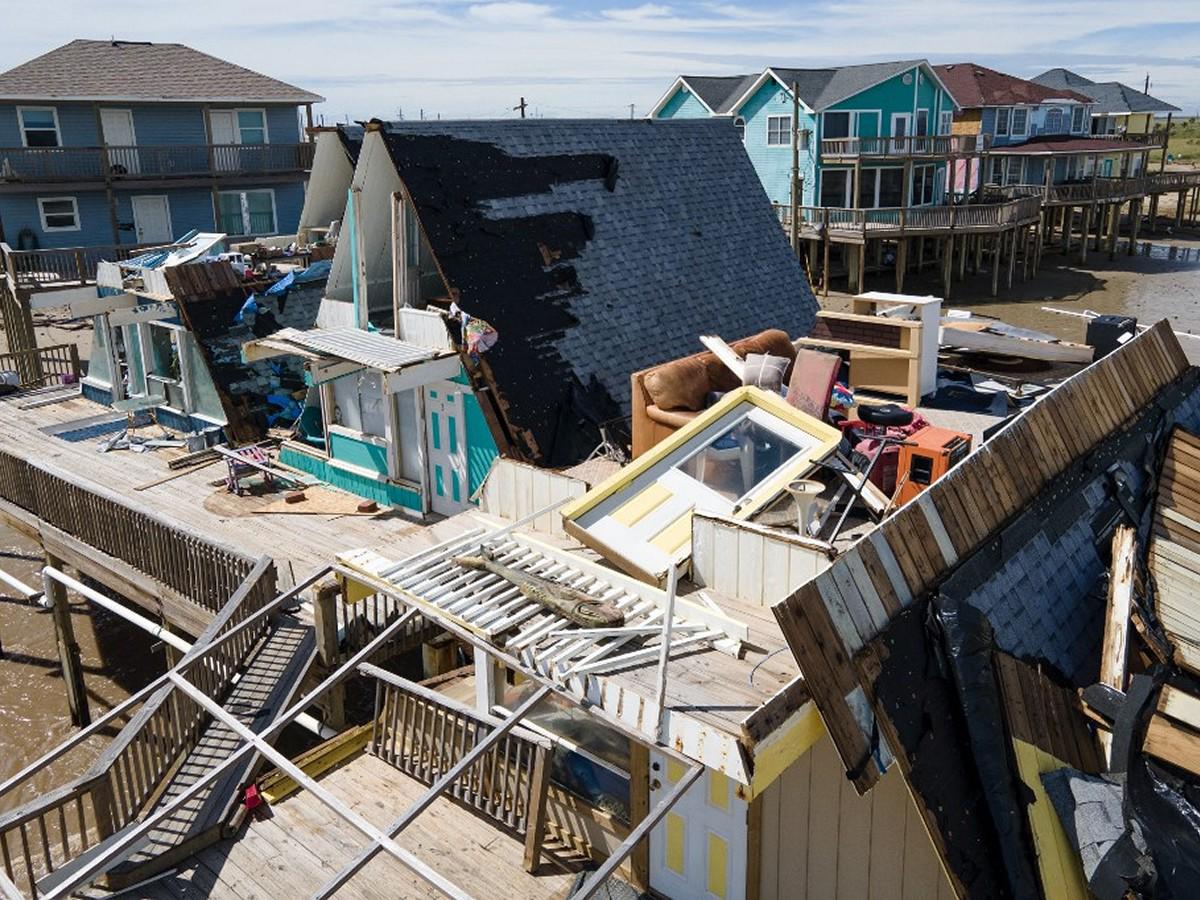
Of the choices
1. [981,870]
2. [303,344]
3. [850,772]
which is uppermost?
[303,344]

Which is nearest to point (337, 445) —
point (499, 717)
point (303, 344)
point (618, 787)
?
point (303, 344)

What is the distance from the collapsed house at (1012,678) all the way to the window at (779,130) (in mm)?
34763

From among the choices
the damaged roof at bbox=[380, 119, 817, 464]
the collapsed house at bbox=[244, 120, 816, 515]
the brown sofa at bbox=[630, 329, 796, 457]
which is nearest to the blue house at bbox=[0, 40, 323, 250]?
the collapsed house at bbox=[244, 120, 816, 515]

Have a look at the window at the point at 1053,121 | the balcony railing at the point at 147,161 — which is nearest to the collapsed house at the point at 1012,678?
the balcony railing at the point at 147,161

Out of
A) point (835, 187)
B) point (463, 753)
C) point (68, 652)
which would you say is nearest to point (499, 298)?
point (463, 753)

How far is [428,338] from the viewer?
13242 mm

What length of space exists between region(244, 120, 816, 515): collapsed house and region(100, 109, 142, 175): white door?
1826 centimetres

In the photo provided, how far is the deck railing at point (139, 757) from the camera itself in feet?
26.2

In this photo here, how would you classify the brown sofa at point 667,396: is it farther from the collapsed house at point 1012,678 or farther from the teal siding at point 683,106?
the teal siding at point 683,106

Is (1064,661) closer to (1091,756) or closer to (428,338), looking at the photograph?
(1091,756)

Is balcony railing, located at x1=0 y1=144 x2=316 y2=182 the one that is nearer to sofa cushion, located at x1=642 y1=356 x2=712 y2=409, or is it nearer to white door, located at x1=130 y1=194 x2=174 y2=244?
white door, located at x1=130 y1=194 x2=174 y2=244

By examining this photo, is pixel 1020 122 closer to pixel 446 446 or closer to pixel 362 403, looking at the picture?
pixel 362 403

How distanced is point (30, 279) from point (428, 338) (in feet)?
57.5

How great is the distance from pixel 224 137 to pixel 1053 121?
4053cm
